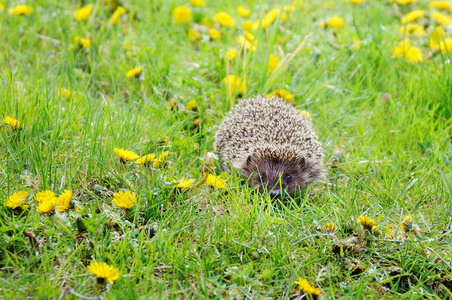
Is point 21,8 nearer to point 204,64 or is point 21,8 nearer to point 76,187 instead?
point 204,64

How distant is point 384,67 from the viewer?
660cm

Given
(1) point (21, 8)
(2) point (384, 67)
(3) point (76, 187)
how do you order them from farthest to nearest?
(1) point (21, 8) < (2) point (384, 67) < (3) point (76, 187)

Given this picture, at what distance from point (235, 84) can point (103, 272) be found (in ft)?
11.0

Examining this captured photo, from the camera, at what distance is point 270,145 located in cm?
512

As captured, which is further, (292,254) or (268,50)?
(268,50)

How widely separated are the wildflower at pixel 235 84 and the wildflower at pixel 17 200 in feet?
9.63

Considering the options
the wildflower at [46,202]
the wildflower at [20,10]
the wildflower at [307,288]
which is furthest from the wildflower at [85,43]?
the wildflower at [307,288]

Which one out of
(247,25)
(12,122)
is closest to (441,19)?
(247,25)

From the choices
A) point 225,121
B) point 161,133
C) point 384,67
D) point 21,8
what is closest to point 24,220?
point 161,133

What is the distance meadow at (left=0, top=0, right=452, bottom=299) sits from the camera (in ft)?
10.9

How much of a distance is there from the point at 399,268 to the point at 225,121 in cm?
262

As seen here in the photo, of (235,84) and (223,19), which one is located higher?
(223,19)

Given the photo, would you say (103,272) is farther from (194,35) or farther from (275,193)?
(194,35)

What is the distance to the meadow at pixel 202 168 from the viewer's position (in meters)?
3.31
